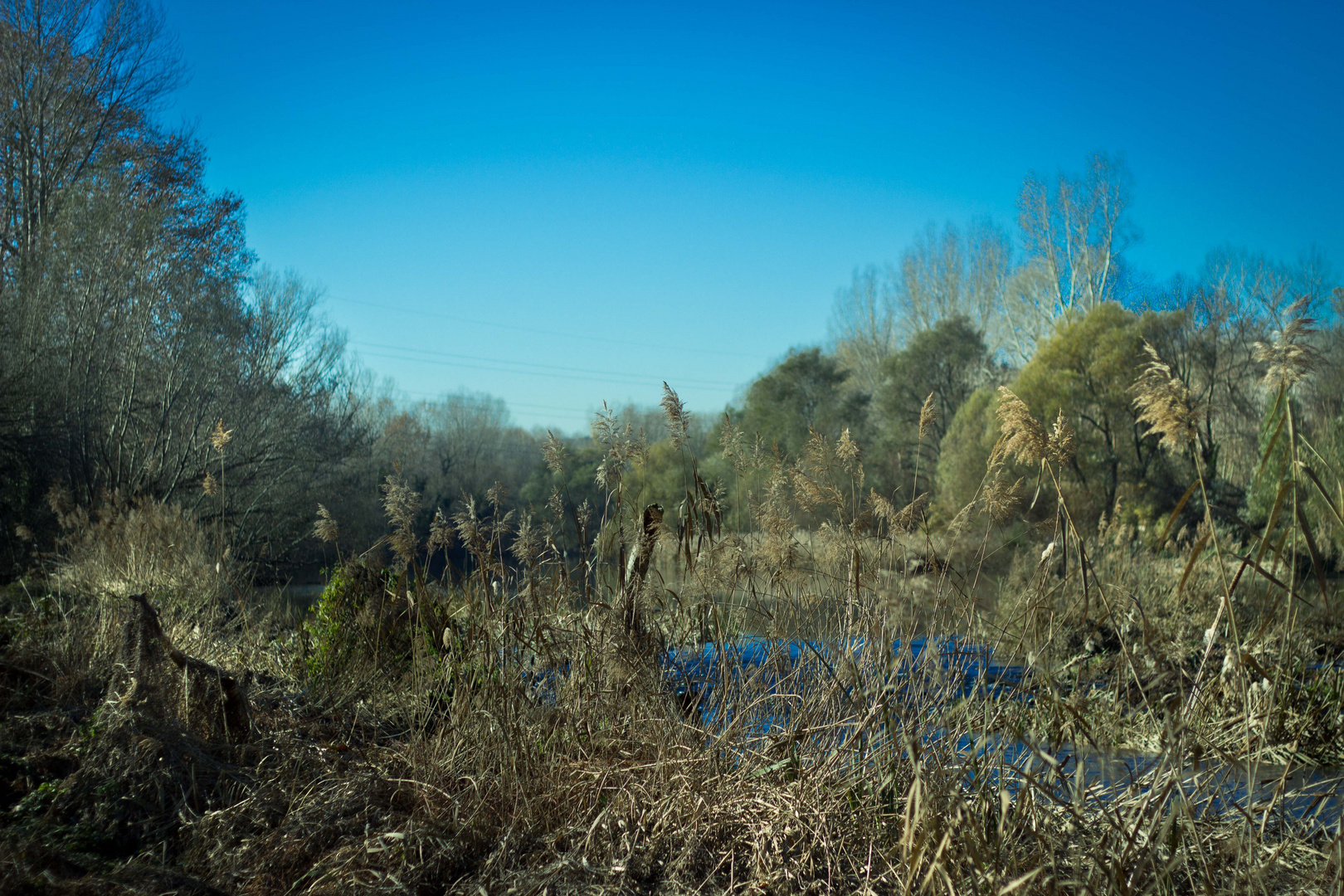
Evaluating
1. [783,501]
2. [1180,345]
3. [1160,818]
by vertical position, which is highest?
[1180,345]

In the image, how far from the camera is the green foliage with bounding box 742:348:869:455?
27016 millimetres

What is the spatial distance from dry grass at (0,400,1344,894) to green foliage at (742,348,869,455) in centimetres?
2323

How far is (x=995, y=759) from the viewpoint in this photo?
2.34 m

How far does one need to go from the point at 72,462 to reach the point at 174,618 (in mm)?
10352

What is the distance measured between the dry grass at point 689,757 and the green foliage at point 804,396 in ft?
76.2

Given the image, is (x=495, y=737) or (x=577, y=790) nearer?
(x=577, y=790)

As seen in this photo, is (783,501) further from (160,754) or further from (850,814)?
(160,754)

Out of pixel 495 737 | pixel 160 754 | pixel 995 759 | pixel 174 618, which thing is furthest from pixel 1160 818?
pixel 174 618

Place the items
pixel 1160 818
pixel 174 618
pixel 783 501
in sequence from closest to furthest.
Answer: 1. pixel 1160 818
2. pixel 783 501
3. pixel 174 618

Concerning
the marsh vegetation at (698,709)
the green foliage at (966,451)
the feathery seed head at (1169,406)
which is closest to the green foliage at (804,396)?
the green foliage at (966,451)

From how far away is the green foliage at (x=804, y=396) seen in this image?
2702 cm

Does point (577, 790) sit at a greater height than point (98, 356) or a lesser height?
lesser

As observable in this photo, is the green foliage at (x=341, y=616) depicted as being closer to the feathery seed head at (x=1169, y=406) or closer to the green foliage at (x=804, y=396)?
the feathery seed head at (x=1169, y=406)

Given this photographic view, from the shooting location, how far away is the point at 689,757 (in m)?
2.52
